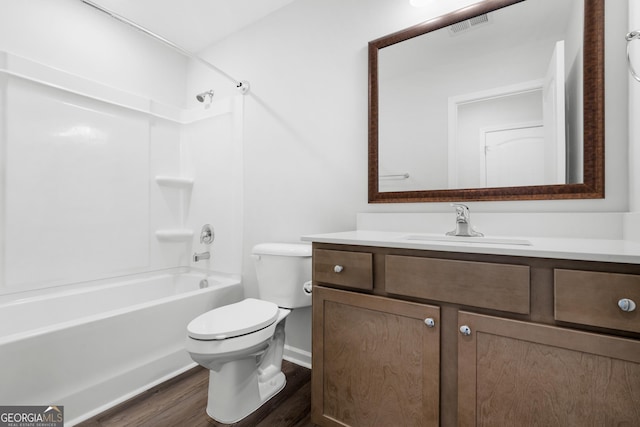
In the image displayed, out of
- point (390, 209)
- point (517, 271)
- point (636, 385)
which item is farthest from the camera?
point (390, 209)

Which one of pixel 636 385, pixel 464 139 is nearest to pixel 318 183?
pixel 464 139

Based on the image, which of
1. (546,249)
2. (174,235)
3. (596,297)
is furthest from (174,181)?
(596,297)

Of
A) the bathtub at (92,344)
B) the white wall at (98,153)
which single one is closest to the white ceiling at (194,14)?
the white wall at (98,153)

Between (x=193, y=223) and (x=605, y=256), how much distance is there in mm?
2591

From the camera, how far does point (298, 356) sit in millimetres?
1943

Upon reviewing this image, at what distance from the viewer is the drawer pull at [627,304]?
0.73 metres

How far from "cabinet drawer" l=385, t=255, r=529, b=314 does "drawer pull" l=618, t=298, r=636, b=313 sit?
7.7 inches

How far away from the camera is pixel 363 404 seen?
1151 mm

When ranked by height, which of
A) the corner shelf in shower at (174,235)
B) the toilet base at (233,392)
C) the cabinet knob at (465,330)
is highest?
the corner shelf in shower at (174,235)

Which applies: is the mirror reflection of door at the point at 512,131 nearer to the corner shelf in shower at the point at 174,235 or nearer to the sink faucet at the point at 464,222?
the sink faucet at the point at 464,222

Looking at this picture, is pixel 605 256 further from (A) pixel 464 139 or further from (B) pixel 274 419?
(B) pixel 274 419

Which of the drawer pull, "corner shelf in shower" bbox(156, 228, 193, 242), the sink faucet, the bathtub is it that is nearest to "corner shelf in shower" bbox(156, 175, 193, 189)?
"corner shelf in shower" bbox(156, 228, 193, 242)

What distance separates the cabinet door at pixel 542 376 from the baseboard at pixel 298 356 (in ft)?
3.66

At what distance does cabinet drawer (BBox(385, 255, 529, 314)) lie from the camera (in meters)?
0.88
